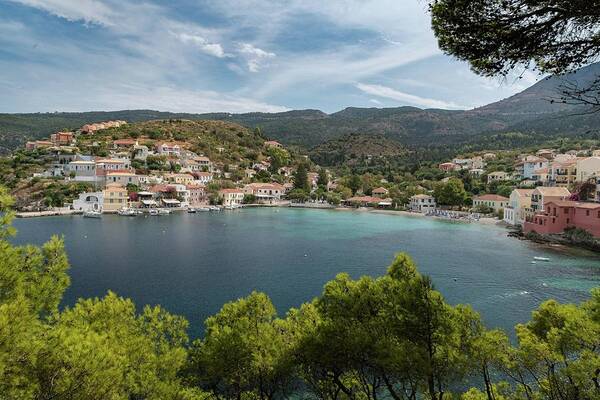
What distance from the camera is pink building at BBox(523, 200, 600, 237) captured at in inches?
1325

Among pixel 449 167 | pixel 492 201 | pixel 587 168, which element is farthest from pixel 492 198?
pixel 449 167

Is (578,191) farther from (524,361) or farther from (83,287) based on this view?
(83,287)

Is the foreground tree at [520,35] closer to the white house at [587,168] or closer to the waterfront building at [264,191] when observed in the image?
the white house at [587,168]

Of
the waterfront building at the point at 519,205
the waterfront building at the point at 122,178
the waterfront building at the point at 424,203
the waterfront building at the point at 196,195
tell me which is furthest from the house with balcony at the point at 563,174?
the waterfront building at the point at 122,178

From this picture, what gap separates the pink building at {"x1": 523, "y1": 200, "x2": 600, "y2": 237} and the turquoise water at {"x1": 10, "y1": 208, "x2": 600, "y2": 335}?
12.1 feet

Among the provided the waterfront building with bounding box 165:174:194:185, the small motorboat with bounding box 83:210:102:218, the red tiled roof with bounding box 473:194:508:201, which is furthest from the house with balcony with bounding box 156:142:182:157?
the red tiled roof with bounding box 473:194:508:201

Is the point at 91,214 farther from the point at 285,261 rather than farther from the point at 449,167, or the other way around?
the point at 449,167

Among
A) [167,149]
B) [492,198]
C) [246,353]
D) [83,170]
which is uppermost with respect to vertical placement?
[167,149]

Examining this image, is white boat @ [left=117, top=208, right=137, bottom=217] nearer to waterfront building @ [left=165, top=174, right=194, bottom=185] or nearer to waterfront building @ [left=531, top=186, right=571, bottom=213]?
waterfront building @ [left=165, top=174, right=194, bottom=185]

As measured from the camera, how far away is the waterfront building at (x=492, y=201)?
54006 millimetres

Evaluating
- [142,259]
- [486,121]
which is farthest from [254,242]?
[486,121]

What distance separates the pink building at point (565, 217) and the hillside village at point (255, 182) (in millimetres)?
84

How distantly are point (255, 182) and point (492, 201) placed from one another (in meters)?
45.0

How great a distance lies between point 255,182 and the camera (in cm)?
7925
